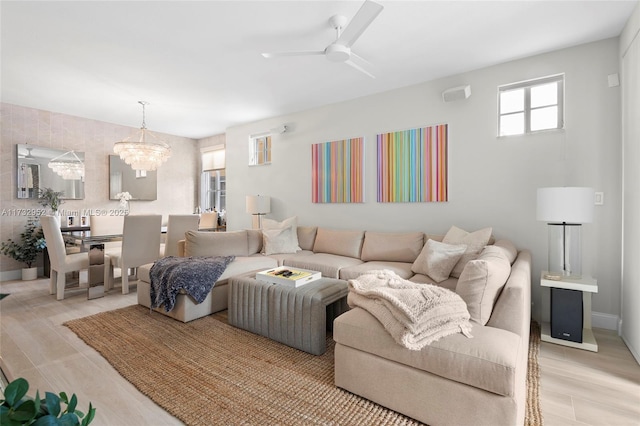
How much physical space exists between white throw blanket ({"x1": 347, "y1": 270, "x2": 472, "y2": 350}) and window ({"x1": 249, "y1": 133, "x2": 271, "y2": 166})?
4028 millimetres

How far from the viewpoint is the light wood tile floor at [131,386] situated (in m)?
1.72

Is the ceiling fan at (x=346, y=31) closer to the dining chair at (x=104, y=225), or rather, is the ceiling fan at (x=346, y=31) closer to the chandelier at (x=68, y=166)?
the dining chair at (x=104, y=225)

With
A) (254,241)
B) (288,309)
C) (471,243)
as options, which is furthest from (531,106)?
(254,241)

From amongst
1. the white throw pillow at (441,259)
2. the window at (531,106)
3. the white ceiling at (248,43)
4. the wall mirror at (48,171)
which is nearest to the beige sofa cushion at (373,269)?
the white throw pillow at (441,259)

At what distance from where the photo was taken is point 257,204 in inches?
198

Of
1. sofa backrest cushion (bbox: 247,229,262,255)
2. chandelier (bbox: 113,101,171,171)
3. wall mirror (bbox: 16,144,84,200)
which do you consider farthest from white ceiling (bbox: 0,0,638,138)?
sofa backrest cushion (bbox: 247,229,262,255)

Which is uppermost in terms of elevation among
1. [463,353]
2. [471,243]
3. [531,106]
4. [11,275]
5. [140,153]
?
[531,106]

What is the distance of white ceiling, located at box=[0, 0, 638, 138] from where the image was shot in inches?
94.9

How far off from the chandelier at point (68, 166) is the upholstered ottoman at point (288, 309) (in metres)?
4.20

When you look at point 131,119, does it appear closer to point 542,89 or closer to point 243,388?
point 243,388

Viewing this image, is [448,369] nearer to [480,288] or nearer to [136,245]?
[480,288]

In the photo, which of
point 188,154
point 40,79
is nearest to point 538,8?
point 40,79

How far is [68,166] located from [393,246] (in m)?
5.38

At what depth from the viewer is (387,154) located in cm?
408
